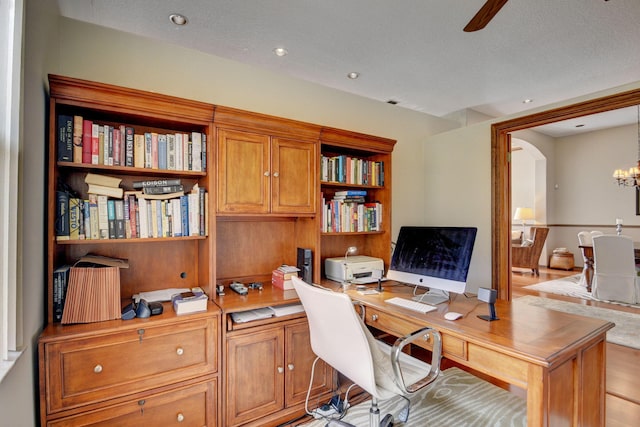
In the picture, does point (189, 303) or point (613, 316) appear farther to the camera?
point (613, 316)

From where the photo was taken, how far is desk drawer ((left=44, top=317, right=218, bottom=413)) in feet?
4.82

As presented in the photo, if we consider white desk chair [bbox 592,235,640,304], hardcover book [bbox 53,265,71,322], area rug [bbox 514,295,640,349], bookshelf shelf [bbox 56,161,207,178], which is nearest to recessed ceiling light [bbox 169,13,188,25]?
bookshelf shelf [bbox 56,161,207,178]

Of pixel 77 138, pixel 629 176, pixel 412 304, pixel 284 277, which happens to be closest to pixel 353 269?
pixel 284 277

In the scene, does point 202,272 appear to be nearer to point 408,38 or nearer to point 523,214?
point 408,38

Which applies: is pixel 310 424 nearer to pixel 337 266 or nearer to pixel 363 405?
pixel 363 405

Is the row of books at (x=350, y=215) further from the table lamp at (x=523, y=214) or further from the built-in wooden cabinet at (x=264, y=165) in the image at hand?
the table lamp at (x=523, y=214)

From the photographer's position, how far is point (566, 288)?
17.1 feet

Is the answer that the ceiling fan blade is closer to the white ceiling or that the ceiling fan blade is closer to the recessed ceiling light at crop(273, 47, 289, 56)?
the white ceiling

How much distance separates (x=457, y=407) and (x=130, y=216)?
242 cm

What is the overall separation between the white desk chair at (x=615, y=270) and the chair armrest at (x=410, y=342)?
4.20m

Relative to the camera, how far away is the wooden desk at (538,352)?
1280mm

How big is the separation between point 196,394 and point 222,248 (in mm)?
954

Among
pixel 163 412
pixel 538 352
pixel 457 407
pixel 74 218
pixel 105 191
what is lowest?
pixel 457 407

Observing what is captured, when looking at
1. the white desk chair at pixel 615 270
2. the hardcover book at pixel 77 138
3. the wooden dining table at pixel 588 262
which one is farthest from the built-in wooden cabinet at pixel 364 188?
the wooden dining table at pixel 588 262
